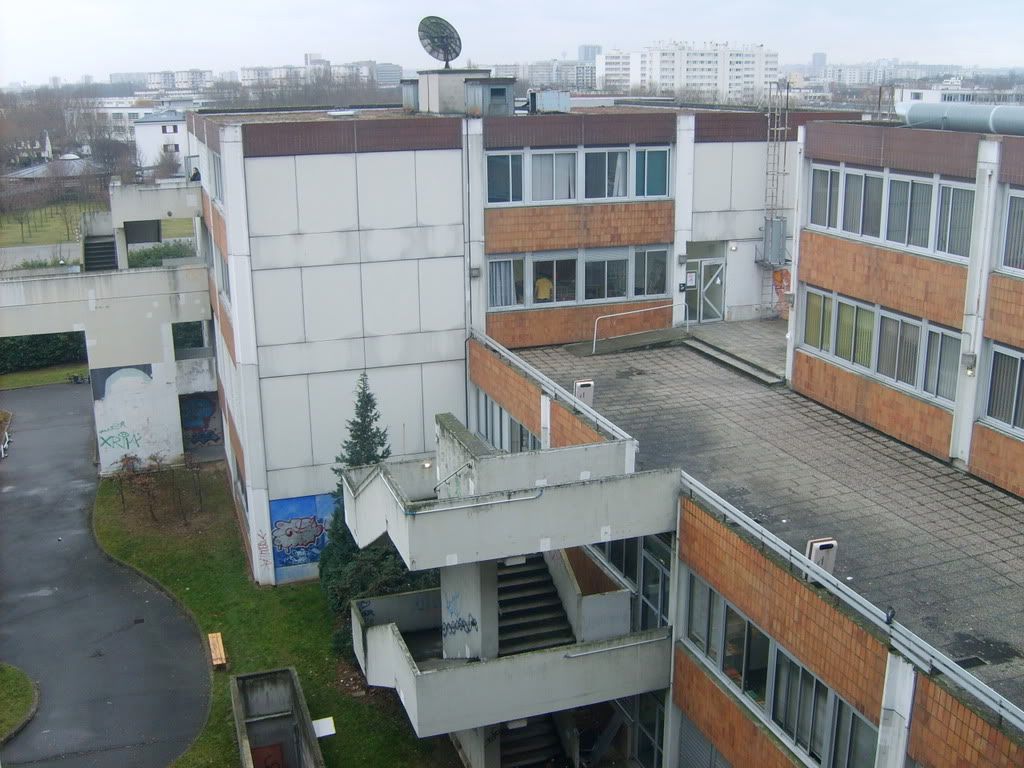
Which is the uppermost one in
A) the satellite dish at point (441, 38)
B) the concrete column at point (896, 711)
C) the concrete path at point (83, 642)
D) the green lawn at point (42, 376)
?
the satellite dish at point (441, 38)

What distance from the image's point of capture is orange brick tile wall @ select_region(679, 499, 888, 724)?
1194 centimetres

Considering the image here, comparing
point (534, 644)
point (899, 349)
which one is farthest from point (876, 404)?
point (534, 644)

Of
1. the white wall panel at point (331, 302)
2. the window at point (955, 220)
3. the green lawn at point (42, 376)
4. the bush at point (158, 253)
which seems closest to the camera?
the window at point (955, 220)

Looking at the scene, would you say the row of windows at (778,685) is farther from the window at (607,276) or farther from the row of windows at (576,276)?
the window at (607,276)

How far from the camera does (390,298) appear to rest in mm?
25828

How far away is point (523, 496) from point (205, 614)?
12.8 m

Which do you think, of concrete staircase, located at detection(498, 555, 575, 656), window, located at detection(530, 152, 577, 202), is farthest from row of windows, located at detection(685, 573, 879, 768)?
window, located at detection(530, 152, 577, 202)

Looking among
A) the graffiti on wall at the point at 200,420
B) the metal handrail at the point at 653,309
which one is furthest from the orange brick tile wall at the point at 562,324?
the graffiti on wall at the point at 200,420

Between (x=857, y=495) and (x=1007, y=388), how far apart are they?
285 cm

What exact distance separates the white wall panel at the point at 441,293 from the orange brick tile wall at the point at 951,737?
17.2 m

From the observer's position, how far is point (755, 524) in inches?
559

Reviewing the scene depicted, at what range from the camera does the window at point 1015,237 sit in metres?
15.8

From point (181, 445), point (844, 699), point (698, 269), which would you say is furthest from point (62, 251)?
point (844, 699)

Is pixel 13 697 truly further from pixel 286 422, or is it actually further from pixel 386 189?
pixel 386 189
